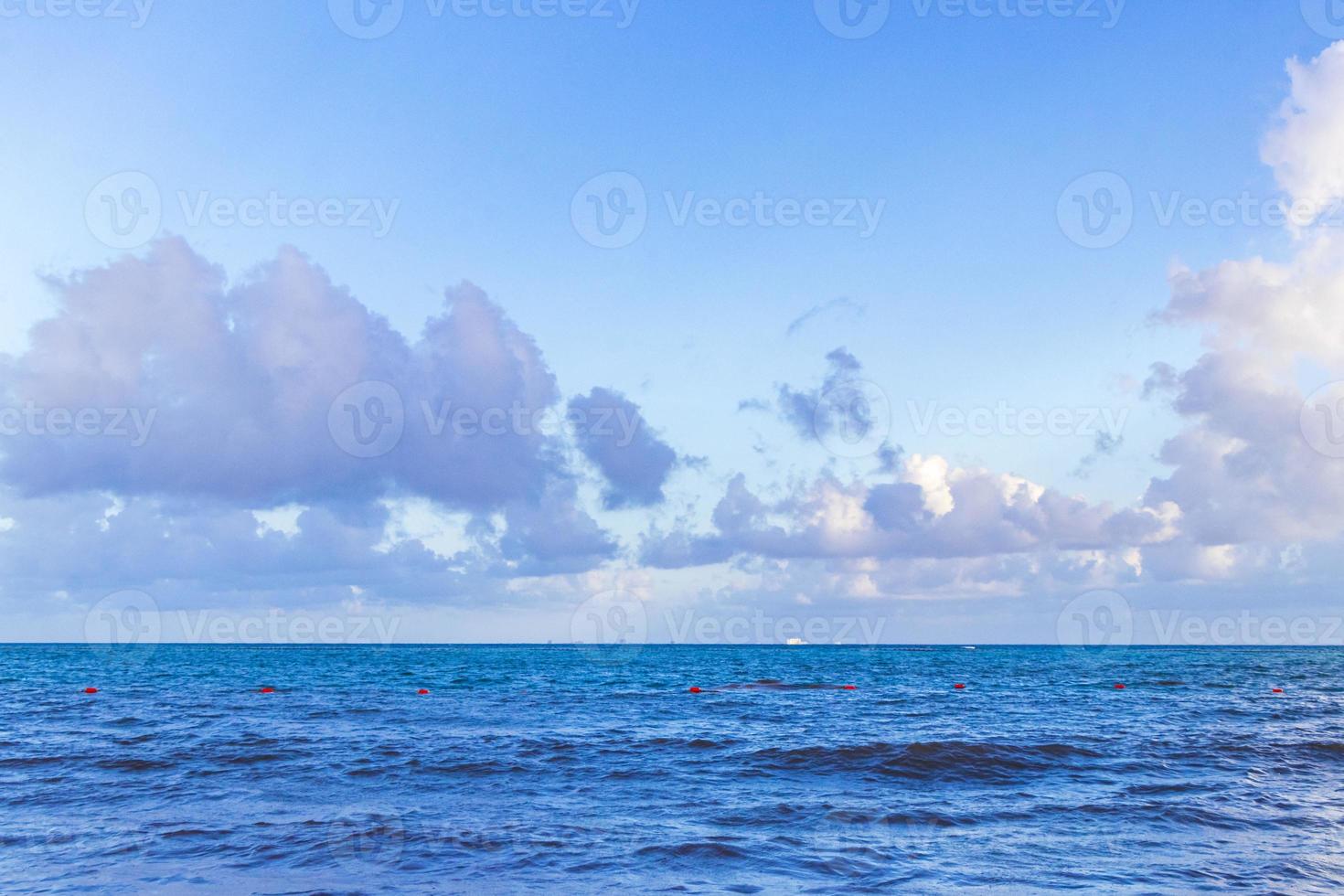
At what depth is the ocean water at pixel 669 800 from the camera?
1892 centimetres

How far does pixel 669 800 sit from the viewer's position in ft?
88.1

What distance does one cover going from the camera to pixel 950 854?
20547mm

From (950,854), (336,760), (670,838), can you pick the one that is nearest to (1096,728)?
(950,854)

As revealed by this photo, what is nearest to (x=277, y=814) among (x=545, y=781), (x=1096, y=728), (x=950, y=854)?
(x=545, y=781)

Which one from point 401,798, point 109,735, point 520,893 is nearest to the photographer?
point 520,893

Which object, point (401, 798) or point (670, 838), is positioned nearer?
point (670, 838)

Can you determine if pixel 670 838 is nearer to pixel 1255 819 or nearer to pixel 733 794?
pixel 733 794

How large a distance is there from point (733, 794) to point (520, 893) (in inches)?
452

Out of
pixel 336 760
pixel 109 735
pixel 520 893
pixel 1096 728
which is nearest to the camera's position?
pixel 520 893

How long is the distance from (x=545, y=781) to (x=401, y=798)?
4.86m

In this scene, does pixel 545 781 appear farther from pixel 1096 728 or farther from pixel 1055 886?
pixel 1096 728

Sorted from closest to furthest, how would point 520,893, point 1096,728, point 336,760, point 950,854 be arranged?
point 520,893 → point 950,854 → point 336,760 → point 1096,728

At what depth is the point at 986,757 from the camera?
34.6m

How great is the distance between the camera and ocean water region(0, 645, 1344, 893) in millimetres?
18922
